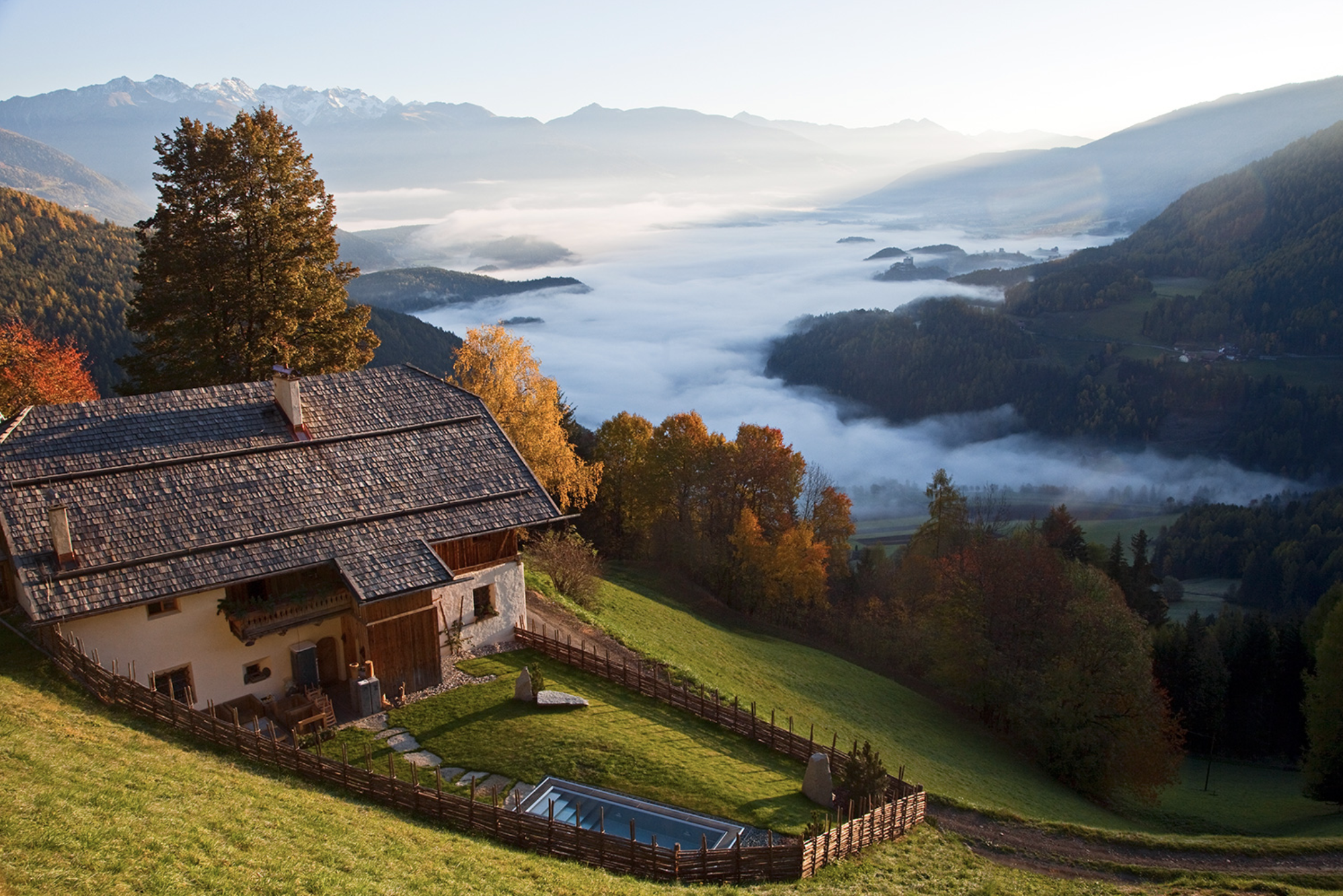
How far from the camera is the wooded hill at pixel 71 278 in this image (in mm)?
95750

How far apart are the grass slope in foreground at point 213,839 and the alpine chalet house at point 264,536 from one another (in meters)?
2.71

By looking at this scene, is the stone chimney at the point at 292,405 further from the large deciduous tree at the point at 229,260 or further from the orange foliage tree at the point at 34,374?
the orange foliage tree at the point at 34,374

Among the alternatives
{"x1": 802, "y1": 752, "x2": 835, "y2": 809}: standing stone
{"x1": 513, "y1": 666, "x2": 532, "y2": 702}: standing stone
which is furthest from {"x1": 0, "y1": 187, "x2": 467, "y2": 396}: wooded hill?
{"x1": 802, "y1": 752, "x2": 835, "y2": 809}: standing stone

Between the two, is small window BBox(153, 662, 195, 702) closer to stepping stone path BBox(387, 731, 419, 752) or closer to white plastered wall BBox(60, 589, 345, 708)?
white plastered wall BBox(60, 589, 345, 708)

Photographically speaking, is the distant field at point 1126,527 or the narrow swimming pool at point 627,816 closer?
the narrow swimming pool at point 627,816

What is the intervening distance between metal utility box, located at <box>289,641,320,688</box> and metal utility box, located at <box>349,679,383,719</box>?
1.70 meters

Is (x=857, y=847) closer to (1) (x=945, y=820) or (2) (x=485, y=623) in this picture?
(1) (x=945, y=820)

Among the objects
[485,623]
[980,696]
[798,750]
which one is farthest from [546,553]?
[980,696]

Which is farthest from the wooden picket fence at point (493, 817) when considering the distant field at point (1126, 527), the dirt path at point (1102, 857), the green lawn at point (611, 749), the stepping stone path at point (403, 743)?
the distant field at point (1126, 527)

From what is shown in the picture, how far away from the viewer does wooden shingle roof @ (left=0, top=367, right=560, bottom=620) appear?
904 inches

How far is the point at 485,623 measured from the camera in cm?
2992

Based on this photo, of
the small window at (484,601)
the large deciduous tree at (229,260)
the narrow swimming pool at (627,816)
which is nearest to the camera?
the narrow swimming pool at (627,816)

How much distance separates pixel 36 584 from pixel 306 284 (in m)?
21.2

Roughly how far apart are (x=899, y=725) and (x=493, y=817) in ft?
84.8
